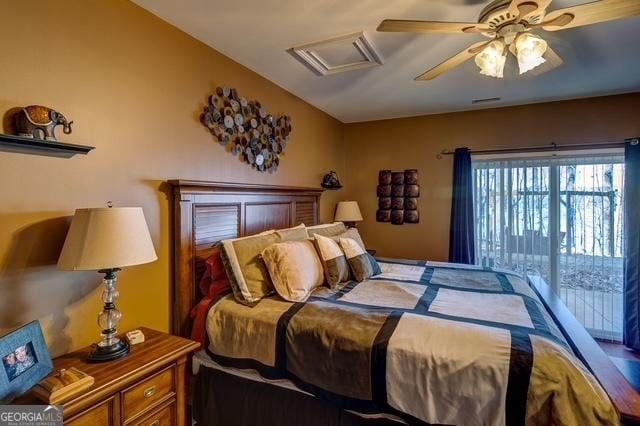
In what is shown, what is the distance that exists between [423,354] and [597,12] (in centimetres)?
162

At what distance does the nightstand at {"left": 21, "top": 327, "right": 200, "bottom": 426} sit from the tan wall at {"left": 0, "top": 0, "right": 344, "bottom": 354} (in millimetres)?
261

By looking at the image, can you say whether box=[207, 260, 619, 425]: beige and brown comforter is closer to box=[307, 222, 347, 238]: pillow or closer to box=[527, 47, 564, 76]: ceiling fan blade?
box=[307, 222, 347, 238]: pillow

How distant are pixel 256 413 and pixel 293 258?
862 mm

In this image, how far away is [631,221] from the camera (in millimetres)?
3115

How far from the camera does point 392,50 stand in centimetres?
225

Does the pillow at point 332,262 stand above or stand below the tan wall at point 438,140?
below

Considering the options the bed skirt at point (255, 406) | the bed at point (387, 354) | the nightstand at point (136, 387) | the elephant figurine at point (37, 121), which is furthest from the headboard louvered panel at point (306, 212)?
the elephant figurine at point (37, 121)

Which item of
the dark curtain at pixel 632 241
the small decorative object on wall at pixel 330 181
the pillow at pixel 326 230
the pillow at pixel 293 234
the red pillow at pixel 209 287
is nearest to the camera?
the red pillow at pixel 209 287

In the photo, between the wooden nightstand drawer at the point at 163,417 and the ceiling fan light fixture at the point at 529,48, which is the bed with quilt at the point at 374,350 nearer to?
the wooden nightstand drawer at the point at 163,417

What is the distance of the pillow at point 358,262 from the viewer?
2400 mm

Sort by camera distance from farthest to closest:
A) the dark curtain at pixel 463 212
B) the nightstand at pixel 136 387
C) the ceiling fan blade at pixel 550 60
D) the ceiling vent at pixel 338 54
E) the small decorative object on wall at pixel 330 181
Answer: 1. the small decorative object on wall at pixel 330 181
2. the dark curtain at pixel 463 212
3. the ceiling vent at pixel 338 54
4. the ceiling fan blade at pixel 550 60
5. the nightstand at pixel 136 387

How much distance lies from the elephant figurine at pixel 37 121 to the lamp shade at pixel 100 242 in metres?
0.36

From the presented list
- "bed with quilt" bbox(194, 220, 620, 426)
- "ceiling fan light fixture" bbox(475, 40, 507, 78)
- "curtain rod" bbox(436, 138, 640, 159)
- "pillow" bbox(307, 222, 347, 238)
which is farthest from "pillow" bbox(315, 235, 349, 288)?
"curtain rod" bbox(436, 138, 640, 159)

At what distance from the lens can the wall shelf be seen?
1.22 meters
